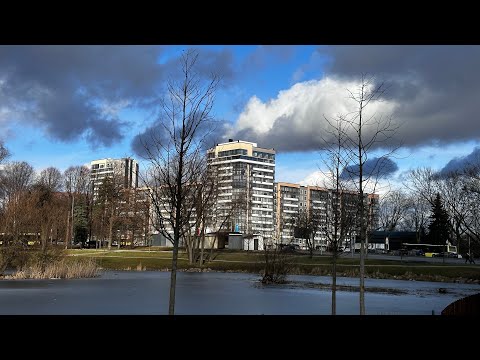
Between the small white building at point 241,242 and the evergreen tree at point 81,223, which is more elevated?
the evergreen tree at point 81,223

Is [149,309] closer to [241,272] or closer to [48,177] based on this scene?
[241,272]

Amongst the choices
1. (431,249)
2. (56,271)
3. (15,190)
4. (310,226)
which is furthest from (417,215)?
(56,271)

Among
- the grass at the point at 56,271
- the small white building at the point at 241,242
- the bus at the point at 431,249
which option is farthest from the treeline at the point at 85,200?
the bus at the point at 431,249

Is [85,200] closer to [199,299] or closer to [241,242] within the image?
[241,242]

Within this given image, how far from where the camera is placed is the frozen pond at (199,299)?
53.9 ft

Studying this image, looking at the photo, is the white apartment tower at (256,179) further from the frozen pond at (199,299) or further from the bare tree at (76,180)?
the frozen pond at (199,299)

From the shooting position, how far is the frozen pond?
53.9 feet

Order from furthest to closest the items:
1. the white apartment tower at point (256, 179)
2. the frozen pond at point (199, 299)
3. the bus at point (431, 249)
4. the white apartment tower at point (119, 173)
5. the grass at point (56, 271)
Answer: the white apartment tower at point (256, 179) < the white apartment tower at point (119, 173) < the bus at point (431, 249) < the grass at point (56, 271) < the frozen pond at point (199, 299)

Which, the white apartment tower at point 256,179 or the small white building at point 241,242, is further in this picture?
the white apartment tower at point 256,179

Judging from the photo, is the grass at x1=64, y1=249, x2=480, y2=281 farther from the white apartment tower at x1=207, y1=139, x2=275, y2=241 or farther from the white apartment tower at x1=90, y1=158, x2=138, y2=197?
the white apartment tower at x1=207, y1=139, x2=275, y2=241

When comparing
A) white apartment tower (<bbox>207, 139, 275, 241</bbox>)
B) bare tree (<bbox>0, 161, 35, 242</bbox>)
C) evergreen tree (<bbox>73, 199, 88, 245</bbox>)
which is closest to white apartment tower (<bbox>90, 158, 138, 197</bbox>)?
evergreen tree (<bbox>73, 199, 88, 245</bbox>)

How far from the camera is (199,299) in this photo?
65.6ft
